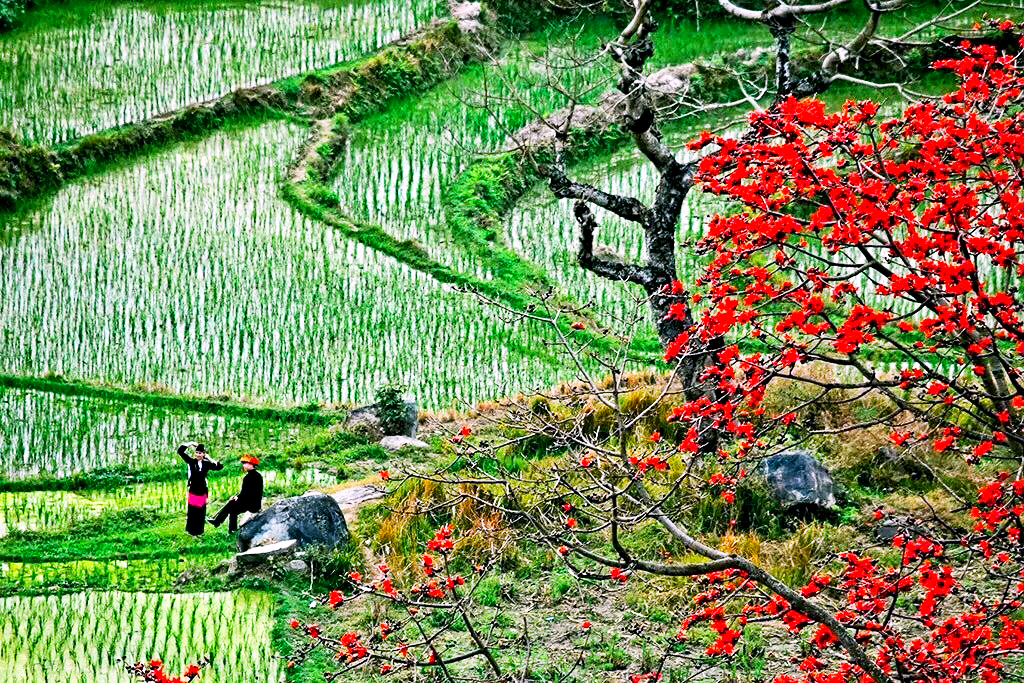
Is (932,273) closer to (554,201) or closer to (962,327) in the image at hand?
(962,327)

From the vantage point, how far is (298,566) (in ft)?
29.1

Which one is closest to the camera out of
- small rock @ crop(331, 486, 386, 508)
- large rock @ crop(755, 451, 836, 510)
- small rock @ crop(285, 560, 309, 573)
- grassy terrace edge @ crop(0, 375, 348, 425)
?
small rock @ crop(285, 560, 309, 573)

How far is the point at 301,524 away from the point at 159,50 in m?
11.9

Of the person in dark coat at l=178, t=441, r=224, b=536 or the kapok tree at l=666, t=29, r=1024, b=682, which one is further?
the person in dark coat at l=178, t=441, r=224, b=536

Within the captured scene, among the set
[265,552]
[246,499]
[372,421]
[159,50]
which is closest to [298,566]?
[265,552]

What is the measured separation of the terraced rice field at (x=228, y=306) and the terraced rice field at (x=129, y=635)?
3415mm

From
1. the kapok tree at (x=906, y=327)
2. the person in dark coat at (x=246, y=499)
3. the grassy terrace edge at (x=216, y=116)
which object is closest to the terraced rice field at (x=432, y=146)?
the grassy terrace edge at (x=216, y=116)

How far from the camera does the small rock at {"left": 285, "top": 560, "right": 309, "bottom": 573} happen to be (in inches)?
349

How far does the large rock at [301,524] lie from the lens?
29.4ft

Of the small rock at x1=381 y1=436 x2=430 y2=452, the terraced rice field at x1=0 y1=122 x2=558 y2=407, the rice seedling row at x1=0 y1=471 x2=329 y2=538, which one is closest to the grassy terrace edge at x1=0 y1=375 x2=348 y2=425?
the terraced rice field at x1=0 y1=122 x2=558 y2=407

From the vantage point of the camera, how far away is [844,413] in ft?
34.5

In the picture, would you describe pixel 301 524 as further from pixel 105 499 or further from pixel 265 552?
pixel 105 499

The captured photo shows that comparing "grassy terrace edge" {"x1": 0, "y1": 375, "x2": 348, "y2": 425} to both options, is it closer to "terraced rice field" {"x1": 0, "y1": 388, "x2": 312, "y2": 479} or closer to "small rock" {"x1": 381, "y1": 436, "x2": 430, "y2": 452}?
"terraced rice field" {"x1": 0, "y1": 388, "x2": 312, "y2": 479}

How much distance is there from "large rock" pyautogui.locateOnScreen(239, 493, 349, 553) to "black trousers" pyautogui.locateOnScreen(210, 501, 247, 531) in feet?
1.98
